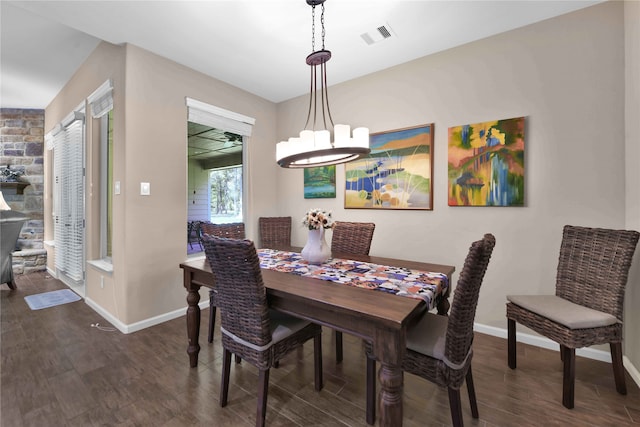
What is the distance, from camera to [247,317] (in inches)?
58.2

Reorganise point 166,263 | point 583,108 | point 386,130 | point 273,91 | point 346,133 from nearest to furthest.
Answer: point 346,133 < point 583,108 < point 166,263 < point 386,130 < point 273,91

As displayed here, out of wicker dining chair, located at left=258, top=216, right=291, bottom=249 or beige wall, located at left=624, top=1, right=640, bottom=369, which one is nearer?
beige wall, located at left=624, top=1, right=640, bottom=369

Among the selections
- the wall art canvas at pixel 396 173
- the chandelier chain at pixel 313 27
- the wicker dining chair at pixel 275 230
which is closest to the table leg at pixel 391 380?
the wall art canvas at pixel 396 173

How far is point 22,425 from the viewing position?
58.8 inches

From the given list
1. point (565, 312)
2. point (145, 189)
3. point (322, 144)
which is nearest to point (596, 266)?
point (565, 312)

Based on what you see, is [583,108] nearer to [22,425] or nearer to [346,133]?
[346,133]

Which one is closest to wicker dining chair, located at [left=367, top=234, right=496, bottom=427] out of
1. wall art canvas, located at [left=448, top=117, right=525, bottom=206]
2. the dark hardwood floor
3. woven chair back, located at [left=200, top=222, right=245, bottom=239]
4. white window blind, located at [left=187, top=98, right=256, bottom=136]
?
the dark hardwood floor

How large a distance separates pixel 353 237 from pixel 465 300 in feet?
4.71

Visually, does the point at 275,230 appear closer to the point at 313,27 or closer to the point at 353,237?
the point at 353,237

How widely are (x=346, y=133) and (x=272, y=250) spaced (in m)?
1.30

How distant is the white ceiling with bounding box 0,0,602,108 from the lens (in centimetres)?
212

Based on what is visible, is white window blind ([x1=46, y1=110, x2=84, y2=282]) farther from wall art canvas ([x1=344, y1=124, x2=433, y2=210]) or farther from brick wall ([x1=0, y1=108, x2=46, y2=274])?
wall art canvas ([x1=344, y1=124, x2=433, y2=210])

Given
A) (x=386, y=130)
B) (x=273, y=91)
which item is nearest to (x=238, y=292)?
(x=386, y=130)

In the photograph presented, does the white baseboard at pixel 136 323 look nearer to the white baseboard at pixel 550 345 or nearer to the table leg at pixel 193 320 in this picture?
the table leg at pixel 193 320
